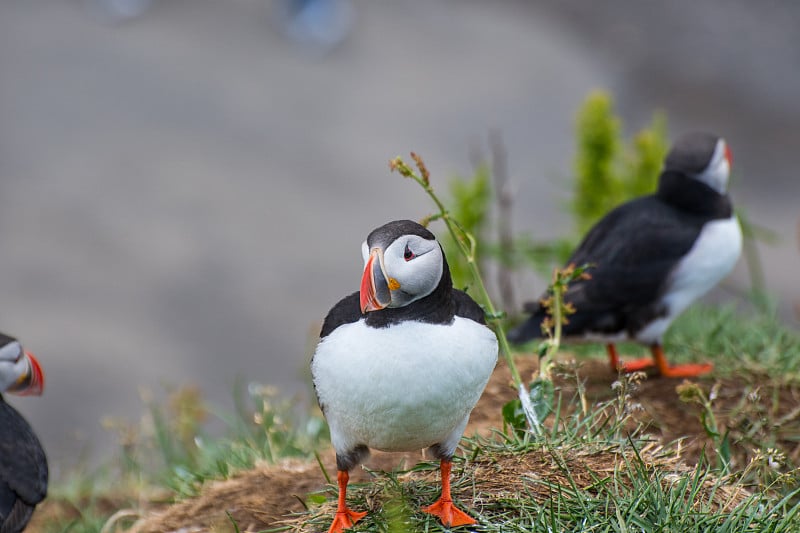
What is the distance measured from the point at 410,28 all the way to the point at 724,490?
368 inches

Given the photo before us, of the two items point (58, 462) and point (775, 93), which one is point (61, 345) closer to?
point (58, 462)

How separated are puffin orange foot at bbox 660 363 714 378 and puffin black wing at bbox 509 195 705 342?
9.0 inches

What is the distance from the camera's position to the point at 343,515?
113 inches

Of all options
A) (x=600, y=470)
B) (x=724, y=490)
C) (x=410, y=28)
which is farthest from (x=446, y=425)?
(x=410, y=28)

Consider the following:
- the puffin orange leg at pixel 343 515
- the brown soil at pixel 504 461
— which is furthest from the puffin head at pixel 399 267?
the brown soil at pixel 504 461

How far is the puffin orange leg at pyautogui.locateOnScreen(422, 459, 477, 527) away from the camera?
111 inches

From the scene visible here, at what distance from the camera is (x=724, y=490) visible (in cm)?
305

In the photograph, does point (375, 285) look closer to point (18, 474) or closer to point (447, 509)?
point (447, 509)

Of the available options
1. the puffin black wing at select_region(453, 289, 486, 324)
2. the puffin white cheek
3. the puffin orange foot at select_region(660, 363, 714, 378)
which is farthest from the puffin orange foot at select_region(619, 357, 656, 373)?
the puffin white cheek

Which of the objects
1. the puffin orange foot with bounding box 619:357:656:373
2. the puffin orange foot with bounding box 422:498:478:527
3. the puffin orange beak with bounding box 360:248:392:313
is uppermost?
the puffin orange beak with bounding box 360:248:392:313

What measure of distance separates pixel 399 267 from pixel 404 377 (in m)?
0.28

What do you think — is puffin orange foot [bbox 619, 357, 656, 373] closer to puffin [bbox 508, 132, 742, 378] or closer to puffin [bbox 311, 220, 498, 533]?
puffin [bbox 508, 132, 742, 378]

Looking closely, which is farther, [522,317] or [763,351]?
[522,317]

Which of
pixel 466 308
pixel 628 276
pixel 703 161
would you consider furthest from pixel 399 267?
pixel 703 161
